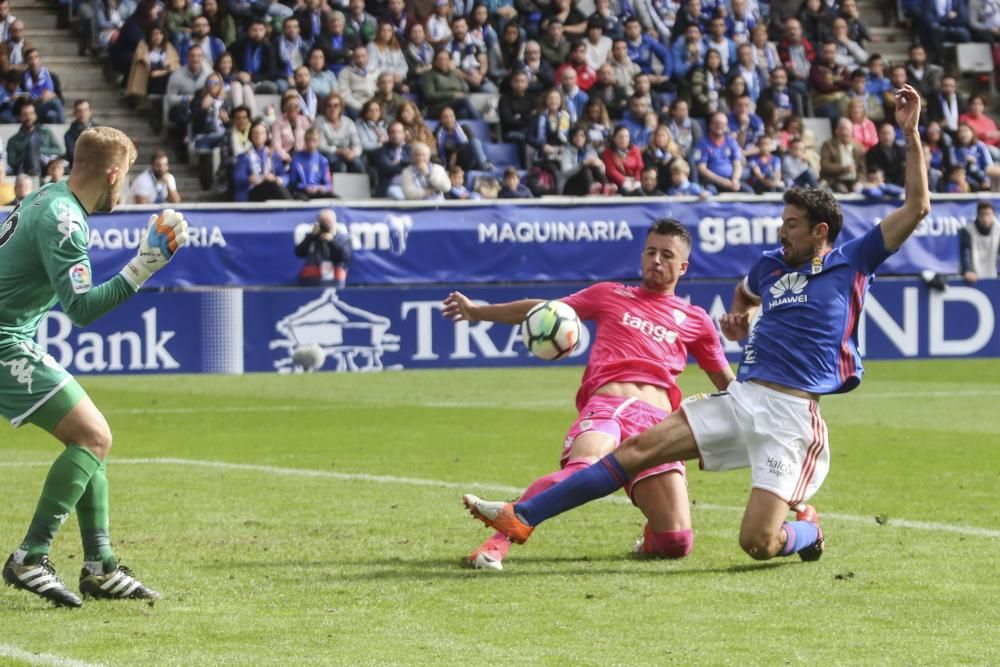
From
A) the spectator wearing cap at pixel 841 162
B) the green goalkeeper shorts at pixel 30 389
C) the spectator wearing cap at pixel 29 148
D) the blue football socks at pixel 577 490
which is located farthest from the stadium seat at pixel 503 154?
the green goalkeeper shorts at pixel 30 389

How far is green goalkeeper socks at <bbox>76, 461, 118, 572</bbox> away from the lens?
7.59m

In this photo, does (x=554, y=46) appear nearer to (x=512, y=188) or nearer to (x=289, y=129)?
(x=512, y=188)

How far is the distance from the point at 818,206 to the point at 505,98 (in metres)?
18.7

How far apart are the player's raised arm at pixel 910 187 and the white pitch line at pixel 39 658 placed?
3.92 m

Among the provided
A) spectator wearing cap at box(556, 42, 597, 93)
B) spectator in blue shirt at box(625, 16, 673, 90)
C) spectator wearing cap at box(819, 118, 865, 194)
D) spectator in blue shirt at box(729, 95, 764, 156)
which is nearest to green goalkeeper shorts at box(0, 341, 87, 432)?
spectator wearing cap at box(819, 118, 865, 194)

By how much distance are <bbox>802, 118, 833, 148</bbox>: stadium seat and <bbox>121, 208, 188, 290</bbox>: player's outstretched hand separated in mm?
22359

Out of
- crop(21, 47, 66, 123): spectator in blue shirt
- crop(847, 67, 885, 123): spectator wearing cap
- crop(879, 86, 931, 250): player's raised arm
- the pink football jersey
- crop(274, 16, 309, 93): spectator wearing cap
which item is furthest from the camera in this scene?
crop(847, 67, 885, 123): spectator wearing cap

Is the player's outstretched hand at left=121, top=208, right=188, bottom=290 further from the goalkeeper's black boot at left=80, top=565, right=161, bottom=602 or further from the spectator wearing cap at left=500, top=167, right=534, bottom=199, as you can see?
the spectator wearing cap at left=500, top=167, right=534, bottom=199

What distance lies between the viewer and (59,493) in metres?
7.41

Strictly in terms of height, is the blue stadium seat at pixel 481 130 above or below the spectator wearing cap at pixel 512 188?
above

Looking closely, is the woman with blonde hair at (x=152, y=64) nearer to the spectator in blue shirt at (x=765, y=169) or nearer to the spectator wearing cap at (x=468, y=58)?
the spectator wearing cap at (x=468, y=58)

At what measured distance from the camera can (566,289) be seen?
2150 centimetres

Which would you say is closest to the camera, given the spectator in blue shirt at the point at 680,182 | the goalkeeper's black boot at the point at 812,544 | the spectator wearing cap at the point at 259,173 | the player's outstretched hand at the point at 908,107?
the player's outstretched hand at the point at 908,107

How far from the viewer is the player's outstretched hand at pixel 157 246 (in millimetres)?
7199
